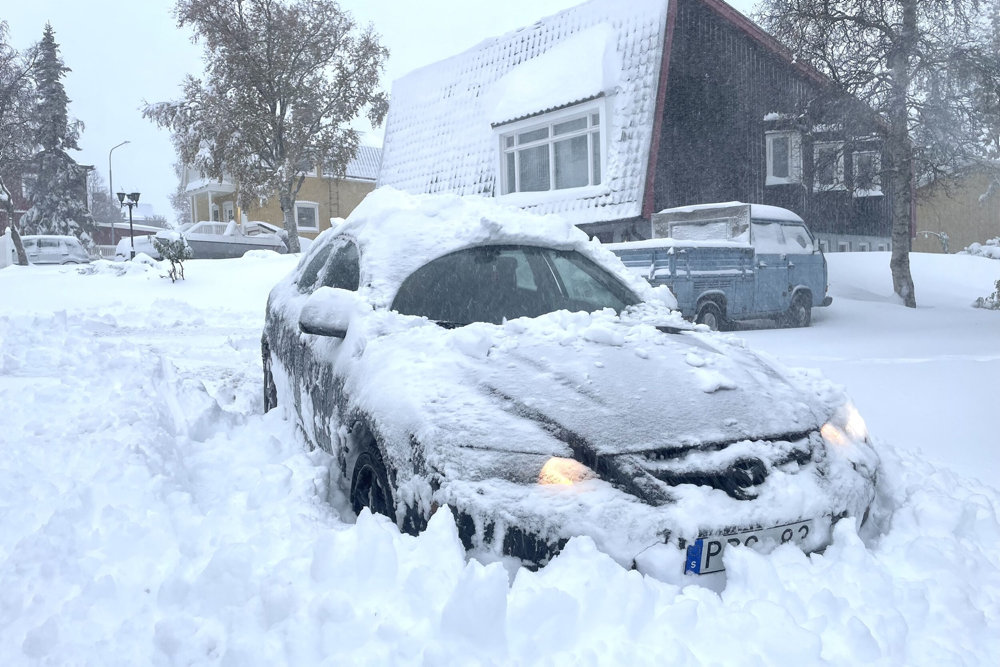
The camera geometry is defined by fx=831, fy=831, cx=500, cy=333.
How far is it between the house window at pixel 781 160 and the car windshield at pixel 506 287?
16126 millimetres

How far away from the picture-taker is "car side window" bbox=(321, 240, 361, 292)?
4.14 metres

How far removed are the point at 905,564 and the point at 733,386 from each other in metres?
0.80

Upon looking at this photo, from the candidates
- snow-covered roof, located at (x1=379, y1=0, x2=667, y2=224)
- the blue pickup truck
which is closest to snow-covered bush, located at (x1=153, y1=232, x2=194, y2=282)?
snow-covered roof, located at (x1=379, y1=0, x2=667, y2=224)

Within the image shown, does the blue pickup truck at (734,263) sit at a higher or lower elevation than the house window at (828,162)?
lower

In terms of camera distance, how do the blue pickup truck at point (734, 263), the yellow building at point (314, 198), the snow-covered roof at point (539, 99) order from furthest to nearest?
1. the yellow building at point (314, 198)
2. the snow-covered roof at point (539, 99)
3. the blue pickup truck at point (734, 263)

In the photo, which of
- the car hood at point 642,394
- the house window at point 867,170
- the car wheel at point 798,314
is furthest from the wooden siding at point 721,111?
the car hood at point 642,394

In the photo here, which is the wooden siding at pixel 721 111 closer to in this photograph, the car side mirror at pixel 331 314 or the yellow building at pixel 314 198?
the car side mirror at pixel 331 314

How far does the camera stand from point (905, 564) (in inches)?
104

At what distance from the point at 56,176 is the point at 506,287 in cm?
4523

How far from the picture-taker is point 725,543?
2.48 meters

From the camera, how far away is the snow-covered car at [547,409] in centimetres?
251

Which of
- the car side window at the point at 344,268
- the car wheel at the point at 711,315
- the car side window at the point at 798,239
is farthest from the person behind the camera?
the car side window at the point at 798,239

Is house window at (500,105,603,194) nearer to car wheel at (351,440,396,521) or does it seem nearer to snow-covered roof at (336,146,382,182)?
car wheel at (351,440,396,521)

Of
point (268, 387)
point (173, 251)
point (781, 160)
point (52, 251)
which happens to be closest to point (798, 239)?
point (781, 160)
